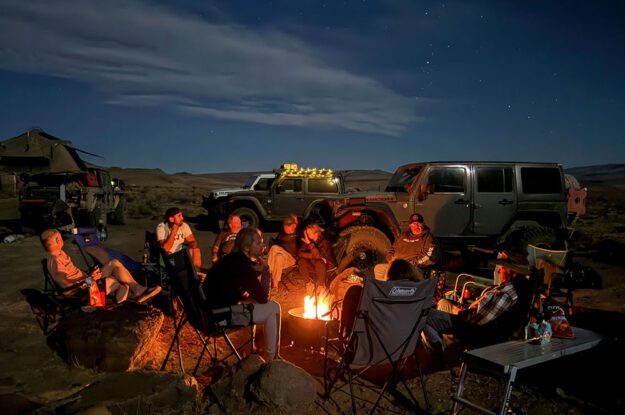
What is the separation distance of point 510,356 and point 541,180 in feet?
20.0

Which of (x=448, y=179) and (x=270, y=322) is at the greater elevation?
(x=448, y=179)

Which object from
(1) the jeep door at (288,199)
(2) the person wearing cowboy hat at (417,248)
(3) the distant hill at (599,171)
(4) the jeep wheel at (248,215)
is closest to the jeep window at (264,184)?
(1) the jeep door at (288,199)

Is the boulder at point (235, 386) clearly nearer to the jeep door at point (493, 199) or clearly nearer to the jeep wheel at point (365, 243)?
the jeep wheel at point (365, 243)

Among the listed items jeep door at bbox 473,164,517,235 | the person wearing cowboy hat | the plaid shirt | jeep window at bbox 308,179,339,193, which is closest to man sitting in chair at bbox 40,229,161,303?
the person wearing cowboy hat

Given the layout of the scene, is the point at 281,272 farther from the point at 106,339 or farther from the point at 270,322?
the point at 106,339

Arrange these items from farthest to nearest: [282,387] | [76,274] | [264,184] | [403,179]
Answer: [264,184] → [403,179] → [76,274] → [282,387]

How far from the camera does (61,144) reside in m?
16.3

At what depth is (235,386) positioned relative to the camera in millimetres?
3510

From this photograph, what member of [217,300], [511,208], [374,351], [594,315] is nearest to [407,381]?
[374,351]

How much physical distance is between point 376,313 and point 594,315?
386cm

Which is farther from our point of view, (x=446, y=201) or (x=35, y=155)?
(x=35, y=155)

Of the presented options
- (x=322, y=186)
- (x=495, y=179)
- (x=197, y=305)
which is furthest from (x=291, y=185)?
(x=197, y=305)

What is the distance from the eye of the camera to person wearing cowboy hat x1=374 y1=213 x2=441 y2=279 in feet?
20.1

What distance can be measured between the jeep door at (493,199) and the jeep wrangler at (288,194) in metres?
5.66
